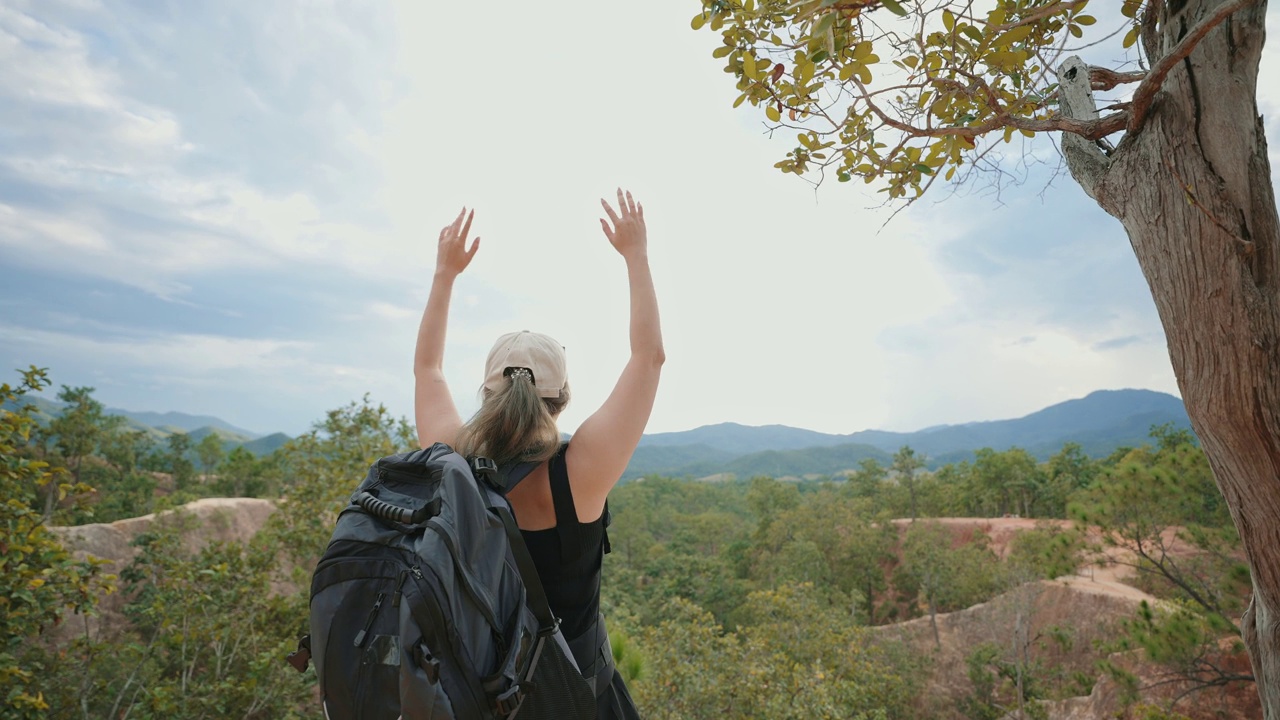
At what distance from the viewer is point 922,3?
172cm

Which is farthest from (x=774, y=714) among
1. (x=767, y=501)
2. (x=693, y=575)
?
(x=767, y=501)

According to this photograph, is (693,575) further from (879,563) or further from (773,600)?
(773,600)

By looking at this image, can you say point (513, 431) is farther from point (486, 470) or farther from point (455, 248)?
point (455, 248)

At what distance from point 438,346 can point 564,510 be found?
613 mm

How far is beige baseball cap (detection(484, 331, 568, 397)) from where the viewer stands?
1166mm

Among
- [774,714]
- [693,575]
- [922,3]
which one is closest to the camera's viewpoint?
[922,3]

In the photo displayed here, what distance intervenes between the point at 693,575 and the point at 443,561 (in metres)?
23.4

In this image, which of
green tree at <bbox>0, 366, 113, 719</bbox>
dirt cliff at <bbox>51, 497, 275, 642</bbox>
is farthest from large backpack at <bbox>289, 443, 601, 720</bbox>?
dirt cliff at <bbox>51, 497, 275, 642</bbox>

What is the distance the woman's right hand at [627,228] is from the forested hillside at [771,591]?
2984mm

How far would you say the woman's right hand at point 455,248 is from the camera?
153 cm

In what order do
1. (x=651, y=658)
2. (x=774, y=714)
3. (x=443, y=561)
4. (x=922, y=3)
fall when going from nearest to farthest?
(x=443, y=561) < (x=922, y=3) < (x=774, y=714) < (x=651, y=658)

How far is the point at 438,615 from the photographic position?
0.85 metres

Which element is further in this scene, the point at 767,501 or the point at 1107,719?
the point at 767,501

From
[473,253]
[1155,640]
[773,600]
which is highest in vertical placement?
[473,253]
